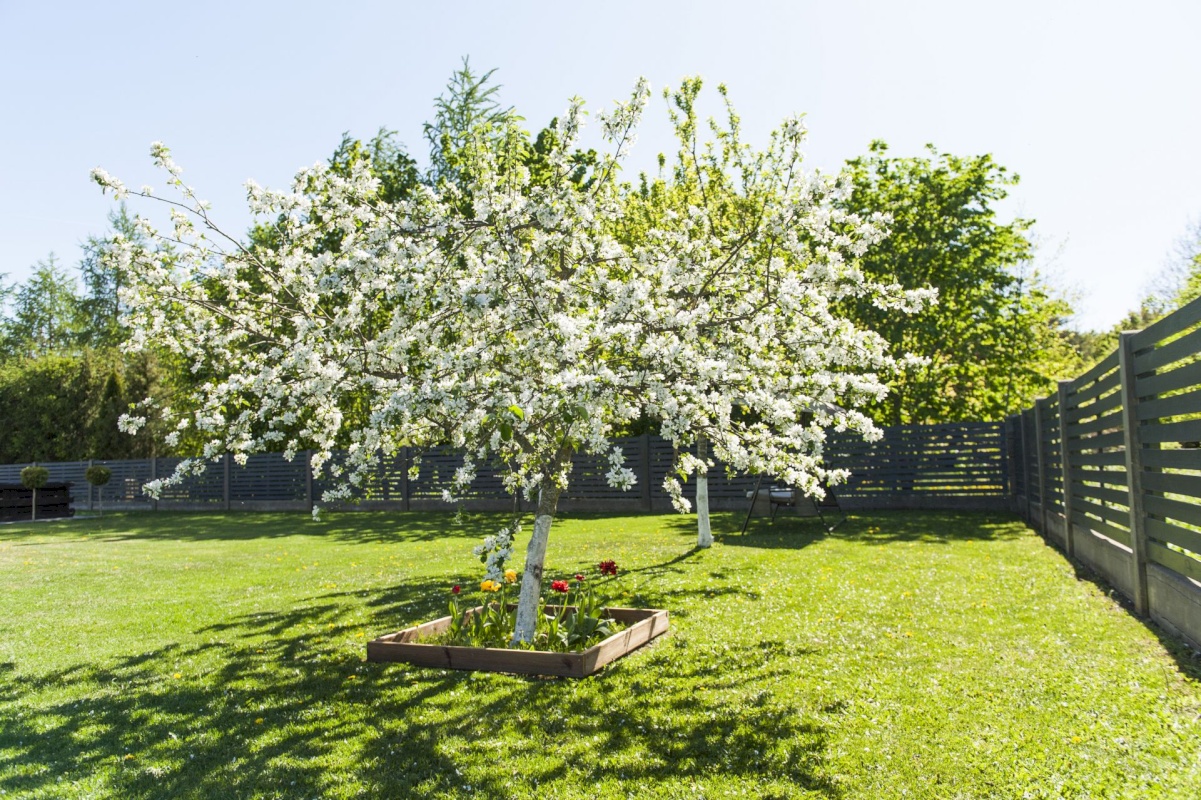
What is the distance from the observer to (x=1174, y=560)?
5770mm

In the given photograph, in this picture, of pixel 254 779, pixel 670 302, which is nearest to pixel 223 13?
pixel 670 302

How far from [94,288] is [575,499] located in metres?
42.4

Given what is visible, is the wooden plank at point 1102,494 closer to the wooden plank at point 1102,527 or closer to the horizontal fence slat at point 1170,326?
the wooden plank at point 1102,527

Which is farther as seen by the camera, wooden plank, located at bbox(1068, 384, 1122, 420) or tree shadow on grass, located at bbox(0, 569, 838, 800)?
wooden plank, located at bbox(1068, 384, 1122, 420)

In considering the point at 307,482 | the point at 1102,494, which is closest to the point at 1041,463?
the point at 1102,494

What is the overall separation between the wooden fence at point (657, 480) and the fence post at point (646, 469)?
0.08ft

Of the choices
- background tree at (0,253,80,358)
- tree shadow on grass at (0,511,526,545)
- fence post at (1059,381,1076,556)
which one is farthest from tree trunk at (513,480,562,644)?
background tree at (0,253,80,358)

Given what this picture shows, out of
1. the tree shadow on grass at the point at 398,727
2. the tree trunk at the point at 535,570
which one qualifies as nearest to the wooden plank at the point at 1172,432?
the tree shadow on grass at the point at 398,727

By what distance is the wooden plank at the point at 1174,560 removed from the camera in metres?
5.30

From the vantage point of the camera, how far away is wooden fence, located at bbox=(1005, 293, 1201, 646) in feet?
17.5

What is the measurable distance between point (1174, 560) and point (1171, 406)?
3.60 feet

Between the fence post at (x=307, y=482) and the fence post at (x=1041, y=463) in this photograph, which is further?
the fence post at (x=307, y=482)

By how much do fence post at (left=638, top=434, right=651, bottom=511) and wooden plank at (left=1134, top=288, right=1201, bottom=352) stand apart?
13.5 m

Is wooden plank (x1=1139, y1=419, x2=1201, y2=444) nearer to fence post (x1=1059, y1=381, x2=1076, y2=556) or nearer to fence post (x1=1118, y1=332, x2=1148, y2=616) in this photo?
fence post (x1=1118, y1=332, x2=1148, y2=616)
